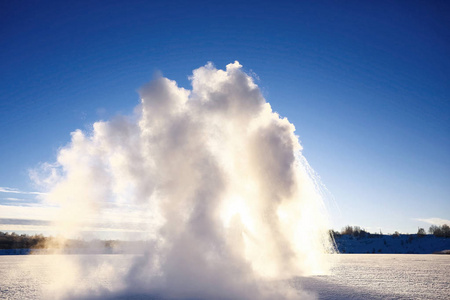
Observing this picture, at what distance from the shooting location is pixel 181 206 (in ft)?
70.1

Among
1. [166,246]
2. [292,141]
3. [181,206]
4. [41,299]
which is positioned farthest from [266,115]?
[41,299]

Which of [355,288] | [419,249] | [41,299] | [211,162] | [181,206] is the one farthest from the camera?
[419,249]

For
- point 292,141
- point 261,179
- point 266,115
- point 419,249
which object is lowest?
point 419,249

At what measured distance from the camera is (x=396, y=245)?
7838 cm

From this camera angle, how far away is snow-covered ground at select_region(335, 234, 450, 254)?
72.9 metres

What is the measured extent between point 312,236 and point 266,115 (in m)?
11.7

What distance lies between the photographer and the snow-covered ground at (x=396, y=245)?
72938mm

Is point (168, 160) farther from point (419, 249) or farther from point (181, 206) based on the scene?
point (419, 249)

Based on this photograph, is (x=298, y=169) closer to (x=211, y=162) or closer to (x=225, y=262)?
(x=211, y=162)

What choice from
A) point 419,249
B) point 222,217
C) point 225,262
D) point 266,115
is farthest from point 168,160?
point 419,249

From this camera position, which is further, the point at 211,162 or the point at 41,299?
the point at 211,162

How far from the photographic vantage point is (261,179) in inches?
1030

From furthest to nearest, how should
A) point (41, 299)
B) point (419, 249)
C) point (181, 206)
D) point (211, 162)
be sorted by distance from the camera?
point (419, 249), point (211, 162), point (181, 206), point (41, 299)

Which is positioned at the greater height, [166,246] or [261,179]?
[261,179]
